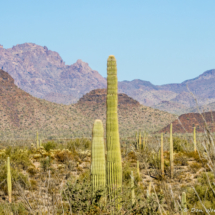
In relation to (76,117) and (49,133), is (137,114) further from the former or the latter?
(49,133)

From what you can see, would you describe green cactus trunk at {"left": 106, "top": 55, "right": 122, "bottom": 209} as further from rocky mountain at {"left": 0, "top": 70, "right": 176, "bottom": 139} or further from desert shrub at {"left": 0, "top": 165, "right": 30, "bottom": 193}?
rocky mountain at {"left": 0, "top": 70, "right": 176, "bottom": 139}

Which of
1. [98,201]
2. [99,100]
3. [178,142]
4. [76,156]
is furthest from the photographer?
[99,100]

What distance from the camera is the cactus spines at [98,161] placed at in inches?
289

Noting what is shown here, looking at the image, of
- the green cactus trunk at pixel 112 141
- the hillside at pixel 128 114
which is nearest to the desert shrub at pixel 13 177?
the green cactus trunk at pixel 112 141

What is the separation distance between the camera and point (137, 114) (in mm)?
86875

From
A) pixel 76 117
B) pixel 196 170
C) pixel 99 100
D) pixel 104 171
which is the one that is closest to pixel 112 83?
pixel 104 171

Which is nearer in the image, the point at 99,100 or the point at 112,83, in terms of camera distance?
the point at 112,83

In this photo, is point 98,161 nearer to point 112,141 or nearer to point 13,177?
point 112,141

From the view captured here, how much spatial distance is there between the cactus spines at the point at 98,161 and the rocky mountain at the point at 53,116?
2163 inches

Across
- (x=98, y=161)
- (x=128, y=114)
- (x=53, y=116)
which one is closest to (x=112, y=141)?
(x=98, y=161)

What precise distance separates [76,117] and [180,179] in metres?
67.0

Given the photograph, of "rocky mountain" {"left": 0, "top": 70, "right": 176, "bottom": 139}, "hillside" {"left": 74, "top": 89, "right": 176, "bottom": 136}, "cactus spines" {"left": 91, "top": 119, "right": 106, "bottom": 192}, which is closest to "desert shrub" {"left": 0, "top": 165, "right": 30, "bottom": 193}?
"cactus spines" {"left": 91, "top": 119, "right": 106, "bottom": 192}

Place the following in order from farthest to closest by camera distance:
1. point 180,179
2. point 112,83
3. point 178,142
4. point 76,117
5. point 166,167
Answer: point 76,117 < point 178,142 < point 166,167 < point 180,179 < point 112,83

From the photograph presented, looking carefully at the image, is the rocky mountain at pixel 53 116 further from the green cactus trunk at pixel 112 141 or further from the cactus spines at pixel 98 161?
the cactus spines at pixel 98 161
